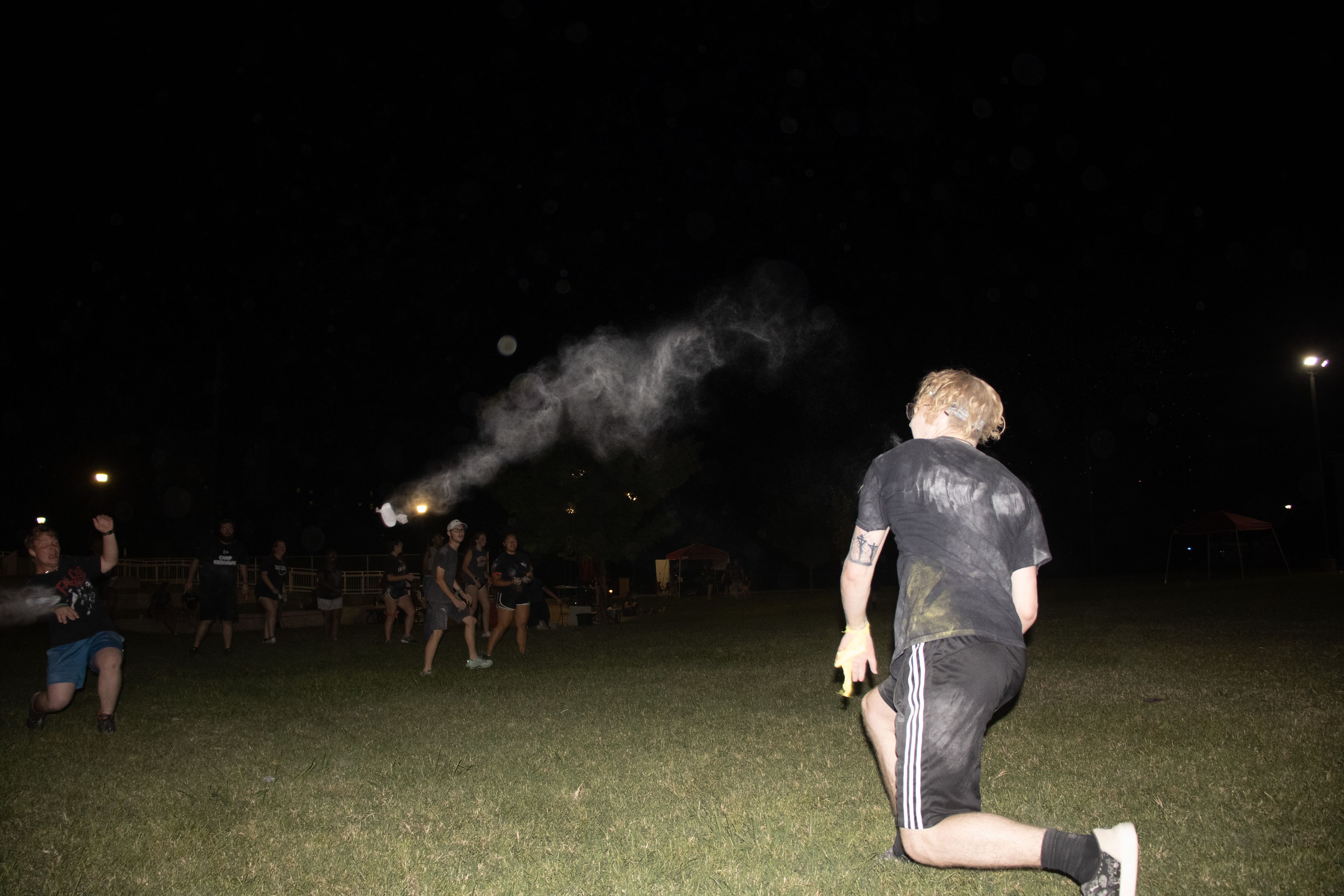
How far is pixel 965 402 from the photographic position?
340 centimetres

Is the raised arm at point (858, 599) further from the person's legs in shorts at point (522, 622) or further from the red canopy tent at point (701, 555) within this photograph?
the red canopy tent at point (701, 555)

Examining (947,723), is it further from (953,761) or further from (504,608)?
(504,608)

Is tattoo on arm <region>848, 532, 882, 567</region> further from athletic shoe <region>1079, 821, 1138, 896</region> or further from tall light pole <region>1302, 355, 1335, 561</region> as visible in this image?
tall light pole <region>1302, 355, 1335, 561</region>

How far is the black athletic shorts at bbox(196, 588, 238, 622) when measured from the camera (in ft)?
44.0

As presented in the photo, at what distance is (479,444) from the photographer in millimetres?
30094

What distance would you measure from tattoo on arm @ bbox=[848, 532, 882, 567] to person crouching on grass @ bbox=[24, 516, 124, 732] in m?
6.03

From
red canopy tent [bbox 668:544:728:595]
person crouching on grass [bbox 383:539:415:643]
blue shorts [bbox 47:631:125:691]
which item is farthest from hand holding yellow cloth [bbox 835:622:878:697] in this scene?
red canopy tent [bbox 668:544:728:595]

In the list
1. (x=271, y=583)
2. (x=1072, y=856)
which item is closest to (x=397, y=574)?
(x=271, y=583)

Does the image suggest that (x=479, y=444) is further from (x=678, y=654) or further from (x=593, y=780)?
(x=593, y=780)

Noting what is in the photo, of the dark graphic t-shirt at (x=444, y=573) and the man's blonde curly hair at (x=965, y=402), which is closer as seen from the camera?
the man's blonde curly hair at (x=965, y=402)

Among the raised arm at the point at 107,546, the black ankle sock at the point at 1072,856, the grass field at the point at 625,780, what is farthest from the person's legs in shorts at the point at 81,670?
the black ankle sock at the point at 1072,856

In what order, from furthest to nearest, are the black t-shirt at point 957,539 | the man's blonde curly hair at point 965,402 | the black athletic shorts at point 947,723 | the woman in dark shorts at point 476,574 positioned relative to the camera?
the woman in dark shorts at point 476,574 < the man's blonde curly hair at point 965,402 < the black t-shirt at point 957,539 < the black athletic shorts at point 947,723

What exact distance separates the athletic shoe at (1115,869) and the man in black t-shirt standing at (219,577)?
13.0 m

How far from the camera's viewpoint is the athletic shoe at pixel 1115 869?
281 centimetres
